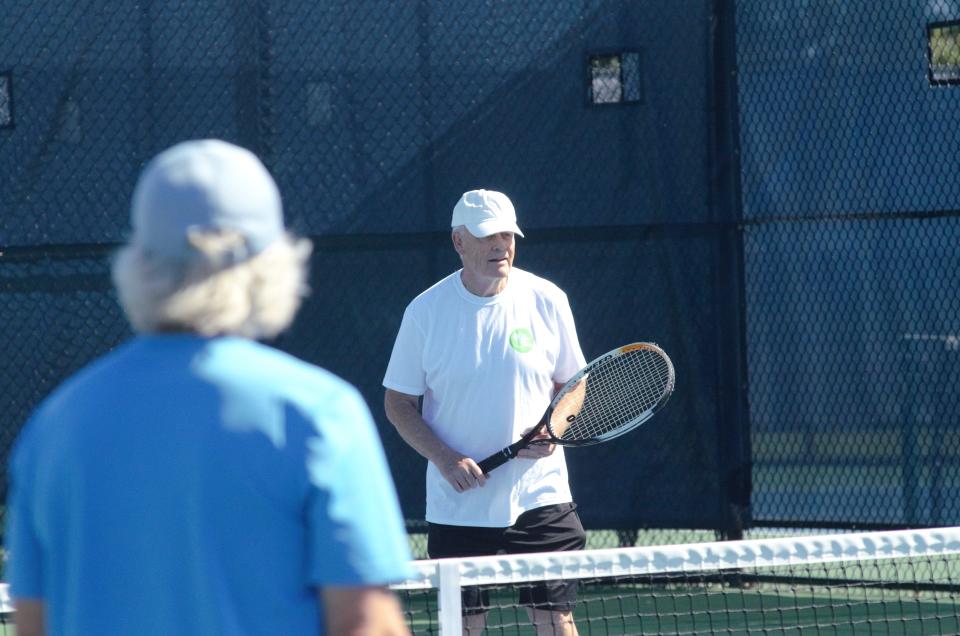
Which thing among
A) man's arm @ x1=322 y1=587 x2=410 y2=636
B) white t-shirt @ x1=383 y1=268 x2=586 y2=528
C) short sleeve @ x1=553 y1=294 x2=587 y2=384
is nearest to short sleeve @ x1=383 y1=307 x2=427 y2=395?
white t-shirt @ x1=383 y1=268 x2=586 y2=528

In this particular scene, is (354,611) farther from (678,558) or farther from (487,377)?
(487,377)

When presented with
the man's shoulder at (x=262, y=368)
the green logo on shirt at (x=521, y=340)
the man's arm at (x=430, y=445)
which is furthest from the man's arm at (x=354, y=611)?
the green logo on shirt at (x=521, y=340)

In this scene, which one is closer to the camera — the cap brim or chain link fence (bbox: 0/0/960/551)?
the cap brim

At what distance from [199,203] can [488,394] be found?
7.76 ft

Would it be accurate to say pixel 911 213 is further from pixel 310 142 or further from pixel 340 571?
pixel 340 571

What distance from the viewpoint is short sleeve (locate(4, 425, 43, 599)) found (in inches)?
54.6

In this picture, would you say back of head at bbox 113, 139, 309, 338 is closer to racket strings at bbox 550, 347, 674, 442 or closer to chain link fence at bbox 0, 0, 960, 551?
racket strings at bbox 550, 347, 674, 442

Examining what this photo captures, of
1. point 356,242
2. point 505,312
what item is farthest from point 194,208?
point 356,242

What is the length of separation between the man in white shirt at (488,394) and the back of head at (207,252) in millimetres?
2272

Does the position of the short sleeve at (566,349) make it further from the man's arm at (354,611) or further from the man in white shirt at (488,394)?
the man's arm at (354,611)

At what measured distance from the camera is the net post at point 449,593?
3.08 meters

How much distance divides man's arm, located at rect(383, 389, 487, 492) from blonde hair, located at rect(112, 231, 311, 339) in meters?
2.23

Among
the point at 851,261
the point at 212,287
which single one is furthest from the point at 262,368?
the point at 851,261

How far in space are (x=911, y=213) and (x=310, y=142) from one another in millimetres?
2389
